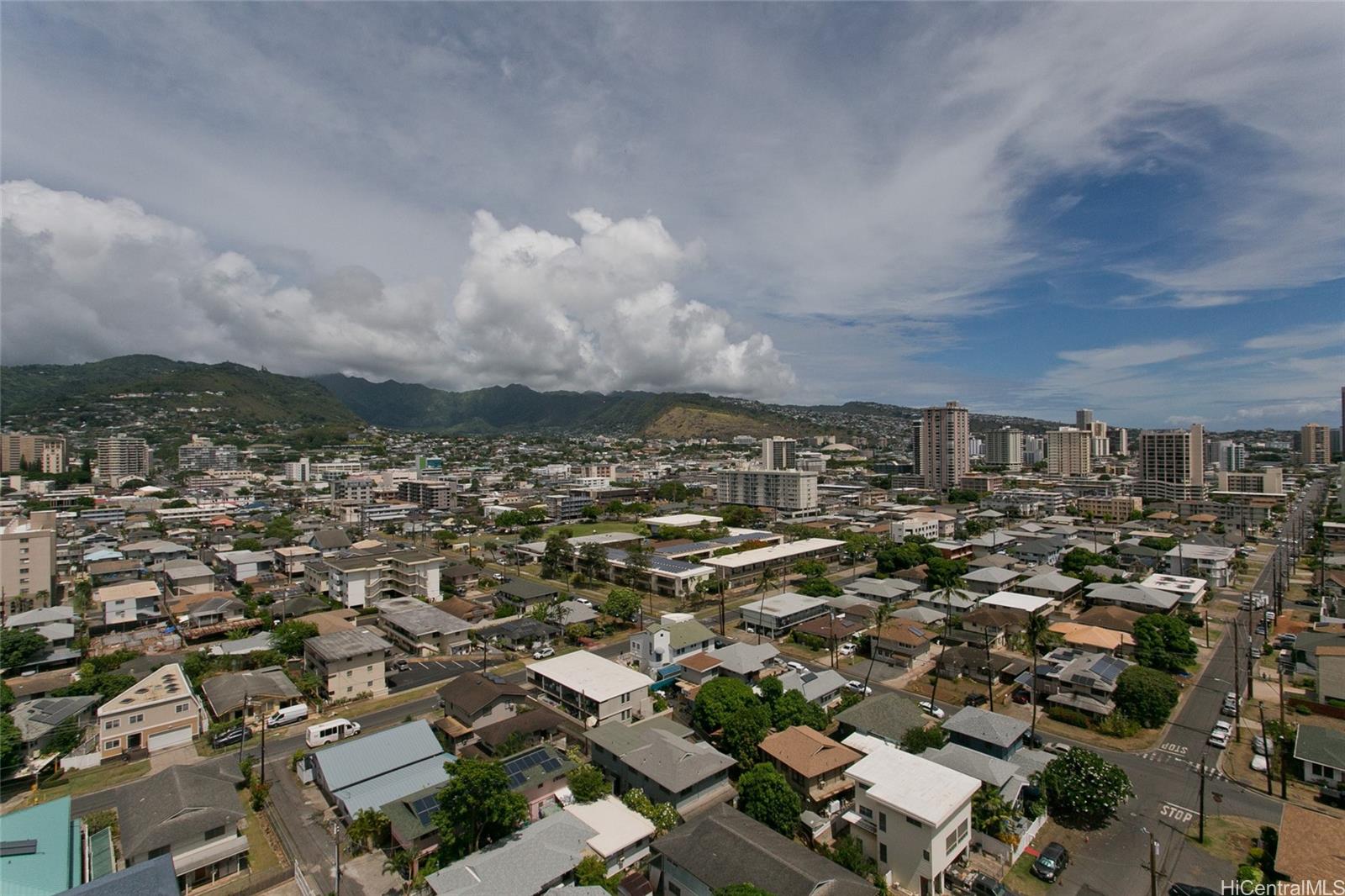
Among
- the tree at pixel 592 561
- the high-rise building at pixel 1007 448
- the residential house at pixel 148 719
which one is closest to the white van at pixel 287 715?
the residential house at pixel 148 719

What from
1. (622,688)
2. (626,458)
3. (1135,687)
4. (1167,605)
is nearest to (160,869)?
(622,688)

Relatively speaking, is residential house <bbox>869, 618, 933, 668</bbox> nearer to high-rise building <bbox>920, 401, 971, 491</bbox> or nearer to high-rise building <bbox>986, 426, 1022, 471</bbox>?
high-rise building <bbox>920, 401, 971, 491</bbox>

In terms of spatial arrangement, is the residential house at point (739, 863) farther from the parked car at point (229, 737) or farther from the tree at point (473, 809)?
the parked car at point (229, 737)

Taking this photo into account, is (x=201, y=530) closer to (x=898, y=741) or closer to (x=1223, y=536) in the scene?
(x=898, y=741)

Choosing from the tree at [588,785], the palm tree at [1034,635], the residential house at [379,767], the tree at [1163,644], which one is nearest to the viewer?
the tree at [588,785]

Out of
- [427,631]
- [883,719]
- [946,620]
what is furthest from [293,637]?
[946,620]
